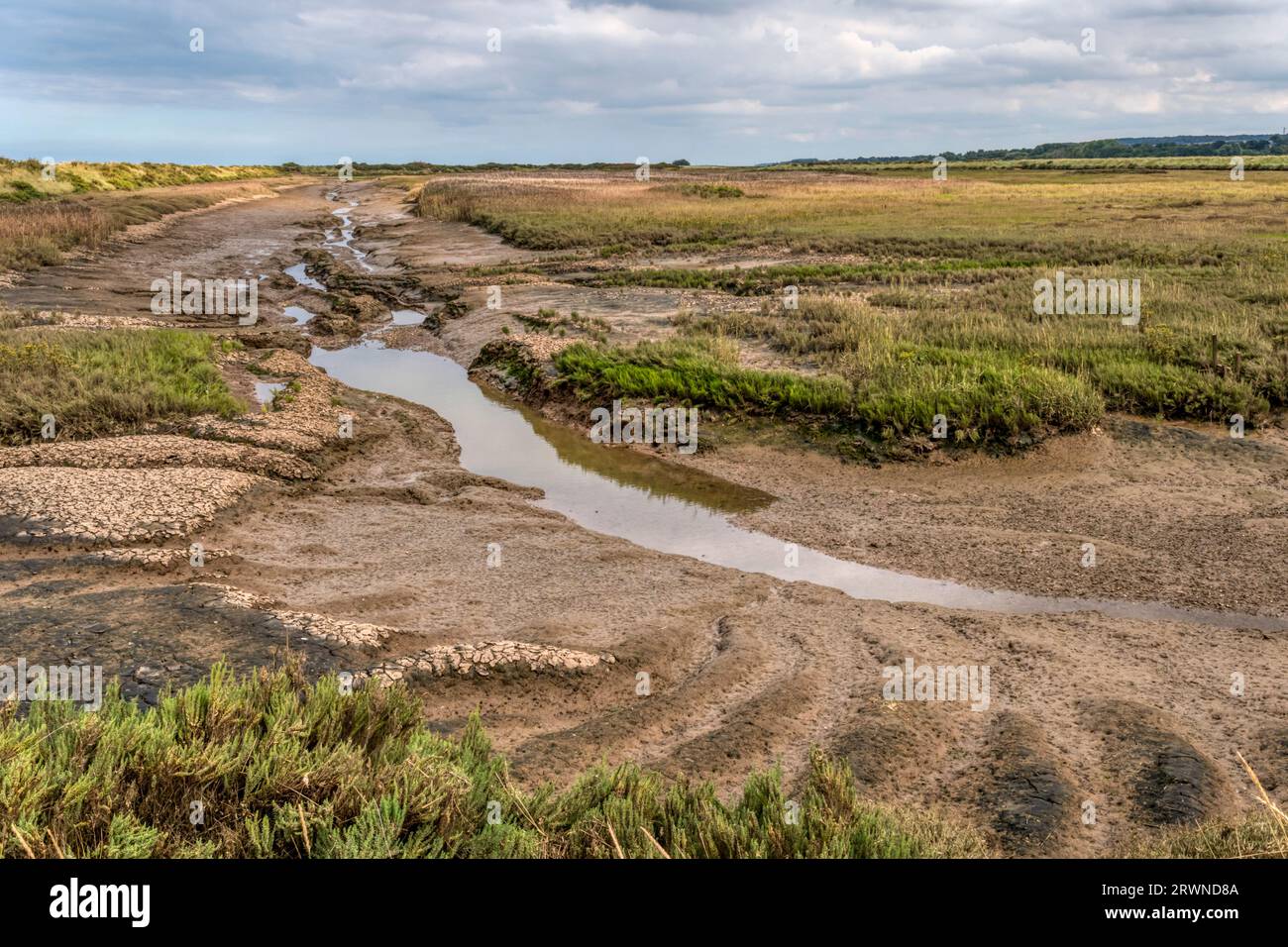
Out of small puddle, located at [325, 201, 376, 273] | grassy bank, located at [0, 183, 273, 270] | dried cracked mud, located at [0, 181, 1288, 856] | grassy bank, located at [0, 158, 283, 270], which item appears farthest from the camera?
small puddle, located at [325, 201, 376, 273]

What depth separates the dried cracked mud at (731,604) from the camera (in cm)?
625

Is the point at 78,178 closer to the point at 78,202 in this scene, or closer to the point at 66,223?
the point at 78,202

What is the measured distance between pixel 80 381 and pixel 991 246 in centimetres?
2958

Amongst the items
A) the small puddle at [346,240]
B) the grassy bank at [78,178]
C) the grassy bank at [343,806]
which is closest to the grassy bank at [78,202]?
the grassy bank at [78,178]

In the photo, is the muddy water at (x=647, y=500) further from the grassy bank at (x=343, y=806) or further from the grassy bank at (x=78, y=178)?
the grassy bank at (x=78, y=178)

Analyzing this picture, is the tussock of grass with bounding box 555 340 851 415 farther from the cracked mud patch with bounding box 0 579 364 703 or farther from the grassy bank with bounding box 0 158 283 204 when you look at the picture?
the grassy bank with bounding box 0 158 283 204

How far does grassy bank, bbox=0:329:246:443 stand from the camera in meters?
13.0

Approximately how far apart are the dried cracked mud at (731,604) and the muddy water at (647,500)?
28cm

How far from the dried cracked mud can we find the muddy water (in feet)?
0.91

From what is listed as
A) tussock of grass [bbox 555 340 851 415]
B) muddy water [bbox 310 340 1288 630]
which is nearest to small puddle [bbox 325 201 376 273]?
muddy water [bbox 310 340 1288 630]

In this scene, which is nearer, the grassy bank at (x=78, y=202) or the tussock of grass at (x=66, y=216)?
the tussock of grass at (x=66, y=216)

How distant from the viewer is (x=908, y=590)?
9.66 metres
